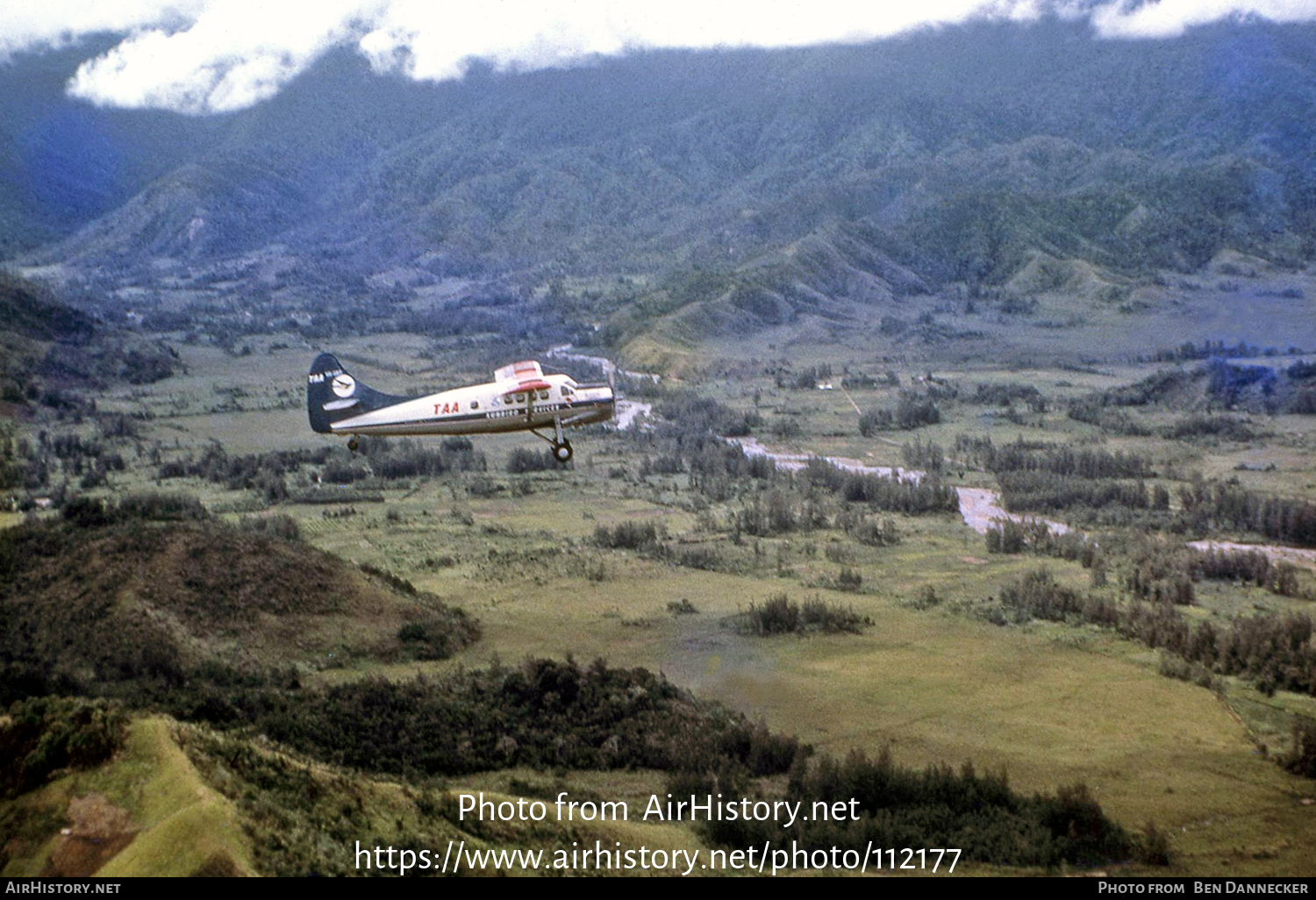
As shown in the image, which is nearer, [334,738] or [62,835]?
[62,835]

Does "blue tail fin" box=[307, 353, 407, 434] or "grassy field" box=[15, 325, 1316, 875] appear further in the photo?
"blue tail fin" box=[307, 353, 407, 434]

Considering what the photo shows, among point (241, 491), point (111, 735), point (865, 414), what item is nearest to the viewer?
point (111, 735)

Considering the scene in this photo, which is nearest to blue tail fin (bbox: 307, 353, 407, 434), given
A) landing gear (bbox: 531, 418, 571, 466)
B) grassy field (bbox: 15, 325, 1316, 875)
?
landing gear (bbox: 531, 418, 571, 466)

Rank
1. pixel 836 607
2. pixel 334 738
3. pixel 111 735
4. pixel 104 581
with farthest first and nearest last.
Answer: pixel 836 607
pixel 104 581
pixel 334 738
pixel 111 735

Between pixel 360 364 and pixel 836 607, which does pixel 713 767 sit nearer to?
pixel 836 607

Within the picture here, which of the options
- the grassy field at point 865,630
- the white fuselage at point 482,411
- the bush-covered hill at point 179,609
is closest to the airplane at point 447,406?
the white fuselage at point 482,411

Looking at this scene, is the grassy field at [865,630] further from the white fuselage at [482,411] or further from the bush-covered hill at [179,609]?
the white fuselage at [482,411]

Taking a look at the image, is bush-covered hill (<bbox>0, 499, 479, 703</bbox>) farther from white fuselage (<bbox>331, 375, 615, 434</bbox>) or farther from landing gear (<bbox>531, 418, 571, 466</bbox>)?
landing gear (<bbox>531, 418, 571, 466</bbox>)

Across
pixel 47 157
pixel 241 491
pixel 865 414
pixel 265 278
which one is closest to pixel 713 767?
pixel 241 491
